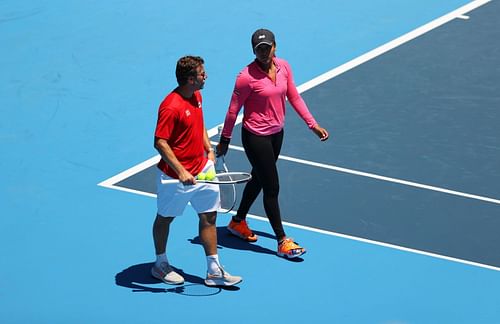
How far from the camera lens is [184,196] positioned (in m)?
11.9

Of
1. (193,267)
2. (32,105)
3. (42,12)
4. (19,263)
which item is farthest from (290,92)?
(42,12)

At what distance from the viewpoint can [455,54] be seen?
18.5 m

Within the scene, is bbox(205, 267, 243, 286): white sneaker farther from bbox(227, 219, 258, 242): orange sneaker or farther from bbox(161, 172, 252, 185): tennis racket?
bbox(227, 219, 258, 242): orange sneaker

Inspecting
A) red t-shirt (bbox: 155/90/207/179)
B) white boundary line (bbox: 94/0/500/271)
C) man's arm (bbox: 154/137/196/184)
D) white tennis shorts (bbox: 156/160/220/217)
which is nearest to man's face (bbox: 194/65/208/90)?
red t-shirt (bbox: 155/90/207/179)

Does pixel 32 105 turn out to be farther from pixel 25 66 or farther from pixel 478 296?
pixel 478 296

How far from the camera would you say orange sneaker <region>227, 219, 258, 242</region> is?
1329 cm

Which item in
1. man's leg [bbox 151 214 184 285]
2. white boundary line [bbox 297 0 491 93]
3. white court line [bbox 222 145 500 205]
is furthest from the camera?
white boundary line [bbox 297 0 491 93]

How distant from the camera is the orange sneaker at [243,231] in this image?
43.6 ft

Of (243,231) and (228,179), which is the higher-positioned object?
(228,179)

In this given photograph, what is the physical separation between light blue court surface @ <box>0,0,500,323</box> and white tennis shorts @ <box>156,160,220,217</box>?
2.68ft

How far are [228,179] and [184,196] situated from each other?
0.65 meters

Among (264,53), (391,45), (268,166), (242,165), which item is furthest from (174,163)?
(391,45)

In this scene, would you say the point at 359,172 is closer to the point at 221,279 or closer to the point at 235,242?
the point at 235,242

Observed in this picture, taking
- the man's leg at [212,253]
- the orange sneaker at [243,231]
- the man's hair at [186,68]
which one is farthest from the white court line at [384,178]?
the man's hair at [186,68]
